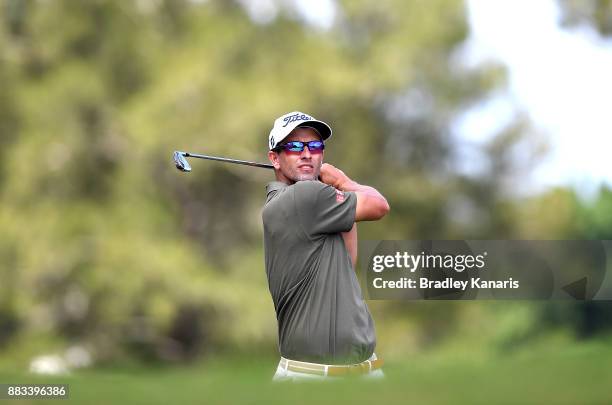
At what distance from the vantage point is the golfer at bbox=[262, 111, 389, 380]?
4.03m

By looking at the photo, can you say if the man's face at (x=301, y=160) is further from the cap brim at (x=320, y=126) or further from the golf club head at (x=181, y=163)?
the golf club head at (x=181, y=163)

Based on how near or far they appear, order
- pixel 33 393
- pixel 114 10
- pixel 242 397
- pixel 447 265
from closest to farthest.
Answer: pixel 242 397
pixel 33 393
pixel 447 265
pixel 114 10

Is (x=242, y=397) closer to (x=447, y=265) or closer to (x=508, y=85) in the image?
(x=447, y=265)

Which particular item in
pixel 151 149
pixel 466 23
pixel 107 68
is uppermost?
pixel 466 23

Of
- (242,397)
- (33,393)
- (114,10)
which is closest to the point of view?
(242,397)

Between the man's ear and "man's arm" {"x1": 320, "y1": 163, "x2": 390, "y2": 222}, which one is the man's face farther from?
"man's arm" {"x1": 320, "y1": 163, "x2": 390, "y2": 222}

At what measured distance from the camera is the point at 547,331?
73.7ft

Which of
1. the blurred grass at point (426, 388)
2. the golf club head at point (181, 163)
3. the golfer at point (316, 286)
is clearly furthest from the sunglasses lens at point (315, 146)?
the blurred grass at point (426, 388)

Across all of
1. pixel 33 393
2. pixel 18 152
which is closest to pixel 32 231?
pixel 18 152

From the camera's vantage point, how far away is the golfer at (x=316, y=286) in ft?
13.2

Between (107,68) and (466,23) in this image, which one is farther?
(466,23)

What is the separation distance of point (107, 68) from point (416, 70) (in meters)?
6.57

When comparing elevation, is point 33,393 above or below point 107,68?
below

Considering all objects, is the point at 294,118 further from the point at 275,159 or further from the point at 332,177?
the point at 332,177
